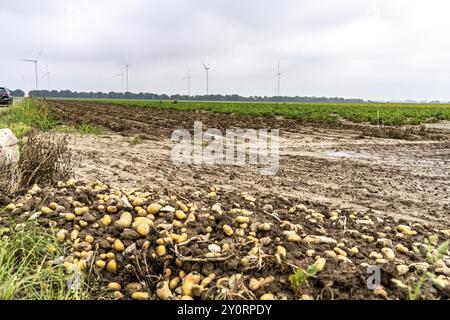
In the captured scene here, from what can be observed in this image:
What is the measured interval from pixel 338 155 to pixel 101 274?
739 centimetres

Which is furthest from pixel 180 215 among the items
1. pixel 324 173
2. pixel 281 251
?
pixel 324 173

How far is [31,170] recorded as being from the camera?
4578mm

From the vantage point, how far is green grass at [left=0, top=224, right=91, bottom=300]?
2.39 meters

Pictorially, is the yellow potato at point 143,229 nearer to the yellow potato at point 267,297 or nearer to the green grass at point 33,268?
the green grass at point 33,268

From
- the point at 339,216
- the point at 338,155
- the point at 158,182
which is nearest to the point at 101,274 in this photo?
the point at 339,216

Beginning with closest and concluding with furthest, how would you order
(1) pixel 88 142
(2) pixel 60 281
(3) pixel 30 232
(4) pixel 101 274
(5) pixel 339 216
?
(2) pixel 60 281, (4) pixel 101 274, (3) pixel 30 232, (5) pixel 339 216, (1) pixel 88 142

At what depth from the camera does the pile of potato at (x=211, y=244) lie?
2.65m

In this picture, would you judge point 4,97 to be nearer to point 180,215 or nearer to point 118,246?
point 180,215

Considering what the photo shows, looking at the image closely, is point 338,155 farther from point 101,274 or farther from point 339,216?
point 101,274

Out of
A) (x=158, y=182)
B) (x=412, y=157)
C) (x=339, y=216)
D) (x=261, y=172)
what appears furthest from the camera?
(x=412, y=157)

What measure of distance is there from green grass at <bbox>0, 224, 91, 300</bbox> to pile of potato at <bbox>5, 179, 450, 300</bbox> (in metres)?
0.11

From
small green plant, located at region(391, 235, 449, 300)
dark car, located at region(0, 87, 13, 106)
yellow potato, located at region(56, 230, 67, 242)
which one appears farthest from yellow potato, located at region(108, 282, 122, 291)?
dark car, located at region(0, 87, 13, 106)

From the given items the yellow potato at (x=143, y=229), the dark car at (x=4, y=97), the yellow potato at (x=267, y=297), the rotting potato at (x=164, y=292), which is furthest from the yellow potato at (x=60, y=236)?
the dark car at (x=4, y=97)

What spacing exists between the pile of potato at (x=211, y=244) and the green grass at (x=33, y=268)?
0.11m
